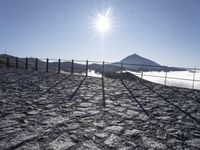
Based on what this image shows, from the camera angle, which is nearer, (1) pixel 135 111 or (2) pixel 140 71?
(1) pixel 135 111

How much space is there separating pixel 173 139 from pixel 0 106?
14.4 feet

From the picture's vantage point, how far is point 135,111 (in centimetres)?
561

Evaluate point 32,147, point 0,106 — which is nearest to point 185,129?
point 32,147

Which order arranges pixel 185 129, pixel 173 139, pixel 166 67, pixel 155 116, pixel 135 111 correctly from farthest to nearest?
1. pixel 166 67
2. pixel 135 111
3. pixel 155 116
4. pixel 185 129
5. pixel 173 139

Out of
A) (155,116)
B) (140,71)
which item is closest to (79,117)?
(155,116)

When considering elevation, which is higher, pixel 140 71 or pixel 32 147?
pixel 140 71

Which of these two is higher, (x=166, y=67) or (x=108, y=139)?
(x=166, y=67)

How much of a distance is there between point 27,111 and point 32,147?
2.06 m

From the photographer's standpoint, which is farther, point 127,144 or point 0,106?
point 0,106

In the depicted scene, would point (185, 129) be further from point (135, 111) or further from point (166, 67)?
point (166, 67)

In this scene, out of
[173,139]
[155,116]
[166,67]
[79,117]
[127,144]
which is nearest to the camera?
[127,144]

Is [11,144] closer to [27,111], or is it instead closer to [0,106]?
[27,111]

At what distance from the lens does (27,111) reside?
194 inches

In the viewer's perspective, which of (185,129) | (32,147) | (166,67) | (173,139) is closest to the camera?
(32,147)
